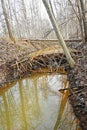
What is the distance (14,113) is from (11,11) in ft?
84.8

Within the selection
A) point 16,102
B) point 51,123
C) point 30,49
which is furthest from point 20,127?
point 30,49

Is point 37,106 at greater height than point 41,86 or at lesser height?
lesser

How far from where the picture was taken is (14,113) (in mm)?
7605

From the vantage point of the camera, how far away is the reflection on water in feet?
21.4

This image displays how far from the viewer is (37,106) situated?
7.92 m

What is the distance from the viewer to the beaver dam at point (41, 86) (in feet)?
21.7

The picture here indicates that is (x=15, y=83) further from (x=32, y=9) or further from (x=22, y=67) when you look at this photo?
(x=32, y=9)

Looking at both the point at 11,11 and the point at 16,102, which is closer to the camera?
the point at 16,102

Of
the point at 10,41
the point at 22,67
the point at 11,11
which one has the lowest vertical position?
the point at 22,67

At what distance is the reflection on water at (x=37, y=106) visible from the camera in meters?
6.52

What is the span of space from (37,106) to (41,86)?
7.27 ft

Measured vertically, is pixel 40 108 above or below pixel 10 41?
below

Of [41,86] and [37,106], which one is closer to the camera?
[37,106]

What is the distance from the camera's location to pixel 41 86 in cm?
1008
